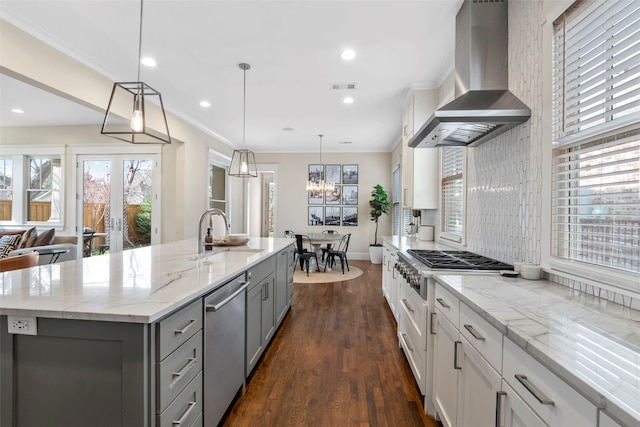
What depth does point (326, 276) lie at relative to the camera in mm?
6109

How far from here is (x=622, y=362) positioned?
0.78 m

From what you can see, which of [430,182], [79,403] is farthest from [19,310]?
[430,182]

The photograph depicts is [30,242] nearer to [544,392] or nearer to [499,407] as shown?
[499,407]

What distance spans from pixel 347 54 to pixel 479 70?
1383 mm

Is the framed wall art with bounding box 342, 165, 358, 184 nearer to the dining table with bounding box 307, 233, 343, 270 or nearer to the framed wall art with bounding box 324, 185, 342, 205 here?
the framed wall art with bounding box 324, 185, 342, 205

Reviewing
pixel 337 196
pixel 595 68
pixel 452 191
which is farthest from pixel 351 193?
pixel 595 68

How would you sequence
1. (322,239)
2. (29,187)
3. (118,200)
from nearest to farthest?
(118,200) → (29,187) → (322,239)

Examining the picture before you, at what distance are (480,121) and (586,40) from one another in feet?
→ 1.94

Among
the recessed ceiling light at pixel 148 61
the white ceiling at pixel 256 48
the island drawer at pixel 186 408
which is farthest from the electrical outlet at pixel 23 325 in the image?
the recessed ceiling light at pixel 148 61

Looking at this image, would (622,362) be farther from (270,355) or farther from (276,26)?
(276,26)

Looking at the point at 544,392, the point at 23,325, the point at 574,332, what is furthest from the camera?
the point at 23,325

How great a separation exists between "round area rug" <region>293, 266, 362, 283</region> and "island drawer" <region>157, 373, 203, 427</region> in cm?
412

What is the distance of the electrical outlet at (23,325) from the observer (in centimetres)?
121

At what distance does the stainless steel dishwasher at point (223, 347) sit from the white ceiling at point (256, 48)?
2.20m
